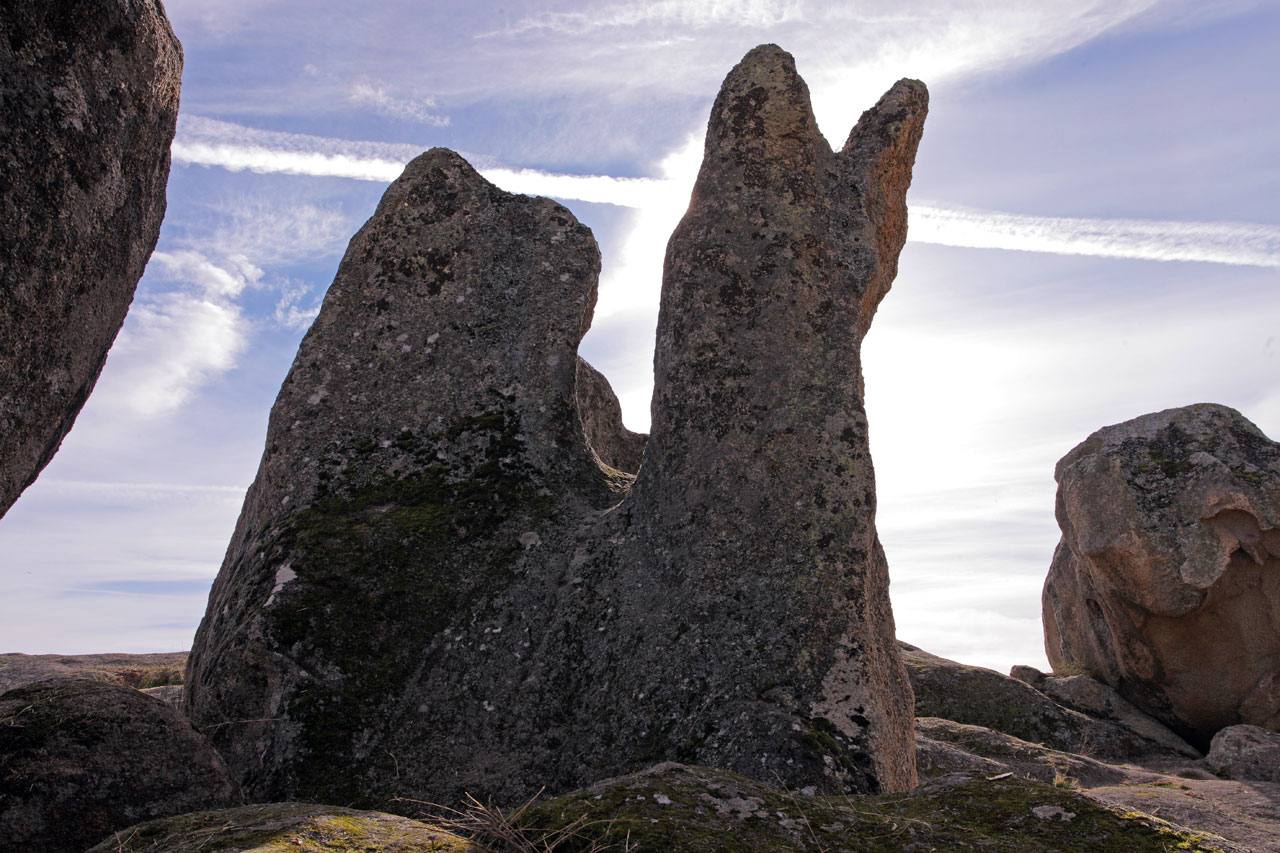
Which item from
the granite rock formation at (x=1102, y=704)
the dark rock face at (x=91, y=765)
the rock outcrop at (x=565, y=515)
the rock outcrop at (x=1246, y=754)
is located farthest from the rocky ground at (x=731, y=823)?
the granite rock formation at (x=1102, y=704)

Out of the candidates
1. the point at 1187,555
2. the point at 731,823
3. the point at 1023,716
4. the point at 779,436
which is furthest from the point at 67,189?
the point at 1187,555

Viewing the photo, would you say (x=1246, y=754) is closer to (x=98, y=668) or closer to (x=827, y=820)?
(x=827, y=820)

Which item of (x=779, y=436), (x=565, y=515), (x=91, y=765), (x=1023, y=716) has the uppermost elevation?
(x=779, y=436)

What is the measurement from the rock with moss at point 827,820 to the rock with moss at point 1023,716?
11748mm

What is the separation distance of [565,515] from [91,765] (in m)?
3.91

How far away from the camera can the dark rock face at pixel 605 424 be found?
12773 mm

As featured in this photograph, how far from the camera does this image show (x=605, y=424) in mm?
13102

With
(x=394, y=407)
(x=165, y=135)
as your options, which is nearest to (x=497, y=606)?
(x=394, y=407)

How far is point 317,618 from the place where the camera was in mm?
7547

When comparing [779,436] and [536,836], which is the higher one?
[779,436]

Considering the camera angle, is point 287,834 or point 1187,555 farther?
point 1187,555

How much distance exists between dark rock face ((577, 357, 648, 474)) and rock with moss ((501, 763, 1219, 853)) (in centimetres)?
889

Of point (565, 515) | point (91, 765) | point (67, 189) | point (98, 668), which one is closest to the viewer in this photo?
point (67, 189)

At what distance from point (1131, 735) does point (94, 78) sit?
614 inches
